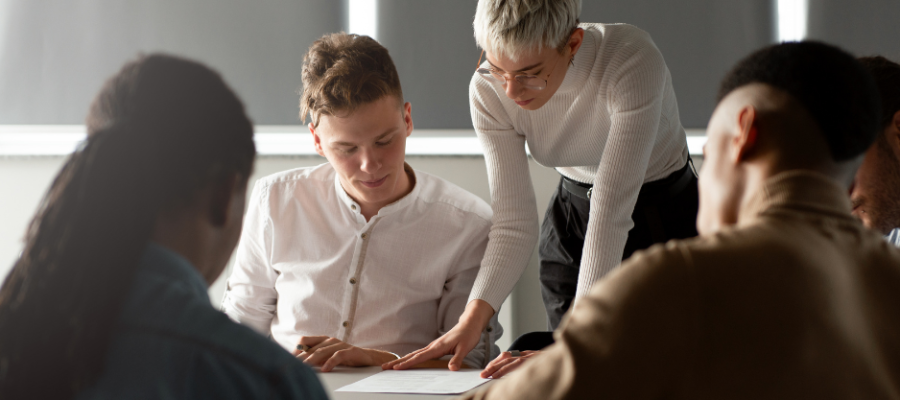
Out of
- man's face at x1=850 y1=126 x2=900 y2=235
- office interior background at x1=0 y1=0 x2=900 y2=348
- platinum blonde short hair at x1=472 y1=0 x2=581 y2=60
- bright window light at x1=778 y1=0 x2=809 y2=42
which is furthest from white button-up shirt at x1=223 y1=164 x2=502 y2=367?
bright window light at x1=778 y1=0 x2=809 y2=42

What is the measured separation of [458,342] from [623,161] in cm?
51

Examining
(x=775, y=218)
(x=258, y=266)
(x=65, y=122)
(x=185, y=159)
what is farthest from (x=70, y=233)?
(x=65, y=122)

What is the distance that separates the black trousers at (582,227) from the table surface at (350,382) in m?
0.67

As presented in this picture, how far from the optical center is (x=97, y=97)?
0.60 metres

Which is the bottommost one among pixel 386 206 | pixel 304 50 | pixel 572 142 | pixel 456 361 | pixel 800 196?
pixel 456 361

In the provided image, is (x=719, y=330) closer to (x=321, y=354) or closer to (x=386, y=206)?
(x=321, y=354)

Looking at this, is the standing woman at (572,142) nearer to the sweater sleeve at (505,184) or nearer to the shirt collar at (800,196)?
the sweater sleeve at (505,184)

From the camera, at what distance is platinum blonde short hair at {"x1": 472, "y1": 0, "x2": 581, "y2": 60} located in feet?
4.41

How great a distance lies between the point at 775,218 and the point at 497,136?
105 centimetres

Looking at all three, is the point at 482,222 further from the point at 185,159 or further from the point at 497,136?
the point at 185,159

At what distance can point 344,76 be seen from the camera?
1610 mm

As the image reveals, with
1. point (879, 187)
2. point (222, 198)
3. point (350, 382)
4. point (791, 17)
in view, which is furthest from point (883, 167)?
point (791, 17)

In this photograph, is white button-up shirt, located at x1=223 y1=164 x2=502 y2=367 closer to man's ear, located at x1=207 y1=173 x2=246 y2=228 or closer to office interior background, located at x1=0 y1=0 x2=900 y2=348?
office interior background, located at x1=0 y1=0 x2=900 y2=348

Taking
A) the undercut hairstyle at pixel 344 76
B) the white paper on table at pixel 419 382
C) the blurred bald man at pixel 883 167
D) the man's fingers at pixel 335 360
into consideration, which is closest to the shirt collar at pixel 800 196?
the white paper on table at pixel 419 382
